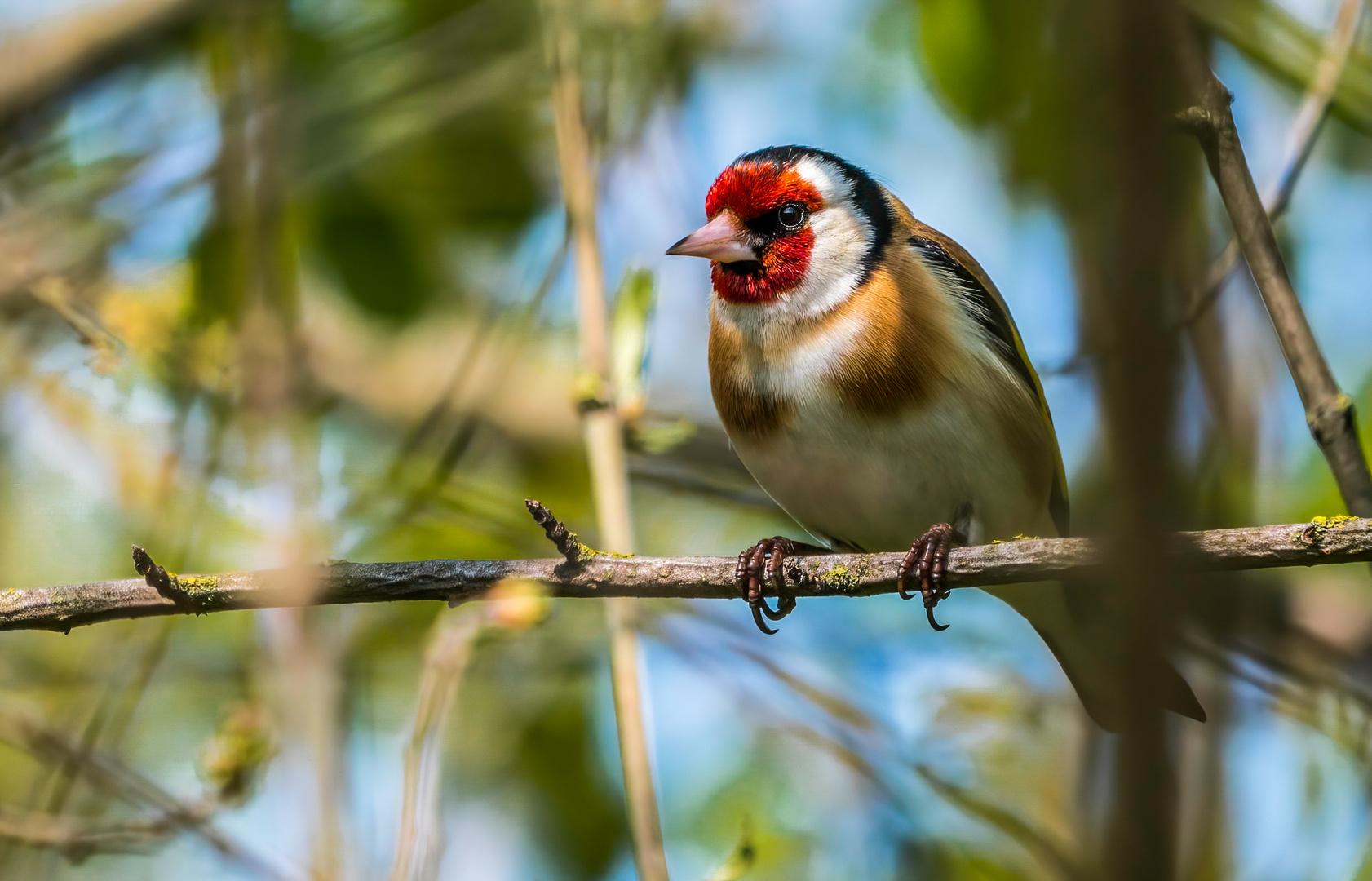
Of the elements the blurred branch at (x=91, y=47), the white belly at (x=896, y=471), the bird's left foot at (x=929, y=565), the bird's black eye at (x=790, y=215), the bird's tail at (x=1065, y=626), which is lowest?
the bird's left foot at (x=929, y=565)

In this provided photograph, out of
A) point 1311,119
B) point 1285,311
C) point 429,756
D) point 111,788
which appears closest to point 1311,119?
point 1311,119

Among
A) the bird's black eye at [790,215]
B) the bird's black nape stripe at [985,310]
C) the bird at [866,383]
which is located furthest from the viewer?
the bird's black eye at [790,215]

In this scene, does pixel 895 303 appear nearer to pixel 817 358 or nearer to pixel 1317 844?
pixel 817 358

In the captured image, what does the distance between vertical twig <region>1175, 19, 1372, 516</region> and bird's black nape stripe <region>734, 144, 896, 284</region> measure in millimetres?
1595

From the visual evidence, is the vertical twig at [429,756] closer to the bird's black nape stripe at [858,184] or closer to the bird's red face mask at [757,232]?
the bird's red face mask at [757,232]

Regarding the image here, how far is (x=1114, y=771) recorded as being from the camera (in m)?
0.94

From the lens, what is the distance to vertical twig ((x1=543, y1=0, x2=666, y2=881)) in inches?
120

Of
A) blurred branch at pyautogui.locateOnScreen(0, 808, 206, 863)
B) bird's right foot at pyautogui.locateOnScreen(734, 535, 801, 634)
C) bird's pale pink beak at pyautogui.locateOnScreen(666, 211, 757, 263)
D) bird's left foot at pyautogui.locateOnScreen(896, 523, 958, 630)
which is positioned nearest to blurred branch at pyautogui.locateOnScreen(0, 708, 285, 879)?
blurred branch at pyautogui.locateOnScreen(0, 808, 206, 863)

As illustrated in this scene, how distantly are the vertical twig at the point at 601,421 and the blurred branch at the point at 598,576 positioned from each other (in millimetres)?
358

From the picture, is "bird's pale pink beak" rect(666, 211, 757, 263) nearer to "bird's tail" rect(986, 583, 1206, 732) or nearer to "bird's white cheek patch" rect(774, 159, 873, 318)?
"bird's white cheek patch" rect(774, 159, 873, 318)

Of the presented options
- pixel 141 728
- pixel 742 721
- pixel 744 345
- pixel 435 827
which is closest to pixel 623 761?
pixel 435 827

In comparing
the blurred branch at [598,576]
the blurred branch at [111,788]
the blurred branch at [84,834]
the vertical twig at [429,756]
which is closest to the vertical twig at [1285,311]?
the blurred branch at [598,576]

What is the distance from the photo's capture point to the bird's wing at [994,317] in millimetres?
4211

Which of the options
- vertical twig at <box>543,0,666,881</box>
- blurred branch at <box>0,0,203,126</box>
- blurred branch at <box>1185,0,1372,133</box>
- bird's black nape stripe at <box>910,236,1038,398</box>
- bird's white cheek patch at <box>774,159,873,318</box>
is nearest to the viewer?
vertical twig at <box>543,0,666,881</box>
